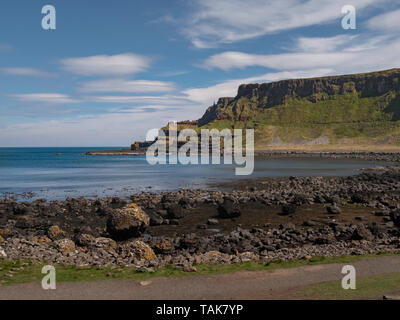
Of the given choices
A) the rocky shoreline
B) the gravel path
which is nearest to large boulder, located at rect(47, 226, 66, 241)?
the rocky shoreline

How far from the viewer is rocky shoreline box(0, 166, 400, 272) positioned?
17.6 m

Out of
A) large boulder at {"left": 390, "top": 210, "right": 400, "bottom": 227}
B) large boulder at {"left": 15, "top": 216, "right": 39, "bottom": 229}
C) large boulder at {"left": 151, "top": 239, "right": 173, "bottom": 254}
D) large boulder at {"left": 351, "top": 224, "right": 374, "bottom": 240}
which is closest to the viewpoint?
large boulder at {"left": 151, "top": 239, "right": 173, "bottom": 254}

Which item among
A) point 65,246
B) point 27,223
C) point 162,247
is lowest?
point 27,223

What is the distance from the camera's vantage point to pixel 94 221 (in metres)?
30.2

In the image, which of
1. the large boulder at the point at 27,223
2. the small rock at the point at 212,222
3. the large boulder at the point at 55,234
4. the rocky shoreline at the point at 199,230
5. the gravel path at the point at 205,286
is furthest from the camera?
the small rock at the point at 212,222

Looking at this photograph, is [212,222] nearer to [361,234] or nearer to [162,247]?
[162,247]

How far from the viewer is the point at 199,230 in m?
26.2

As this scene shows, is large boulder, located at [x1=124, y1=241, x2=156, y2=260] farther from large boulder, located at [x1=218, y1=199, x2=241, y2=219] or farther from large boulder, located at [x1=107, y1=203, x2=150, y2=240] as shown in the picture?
large boulder, located at [x1=218, y1=199, x2=241, y2=219]

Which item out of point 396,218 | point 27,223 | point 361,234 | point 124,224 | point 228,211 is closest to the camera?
point 361,234

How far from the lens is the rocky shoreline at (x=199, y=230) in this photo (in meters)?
17.6

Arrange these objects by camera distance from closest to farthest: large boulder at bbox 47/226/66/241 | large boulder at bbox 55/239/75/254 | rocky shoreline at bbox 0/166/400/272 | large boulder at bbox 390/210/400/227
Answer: rocky shoreline at bbox 0/166/400/272
large boulder at bbox 55/239/75/254
large boulder at bbox 47/226/66/241
large boulder at bbox 390/210/400/227

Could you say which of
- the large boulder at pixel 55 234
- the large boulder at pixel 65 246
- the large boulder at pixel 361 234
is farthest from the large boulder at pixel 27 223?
the large boulder at pixel 361 234

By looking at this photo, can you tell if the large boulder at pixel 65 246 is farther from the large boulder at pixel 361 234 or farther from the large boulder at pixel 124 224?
the large boulder at pixel 361 234

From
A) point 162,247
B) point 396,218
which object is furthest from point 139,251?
point 396,218
